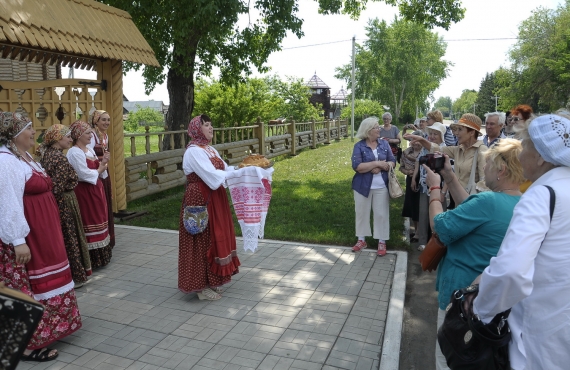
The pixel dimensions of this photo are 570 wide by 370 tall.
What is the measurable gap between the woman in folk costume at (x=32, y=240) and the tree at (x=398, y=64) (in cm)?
5514

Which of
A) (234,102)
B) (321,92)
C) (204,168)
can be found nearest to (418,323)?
(204,168)

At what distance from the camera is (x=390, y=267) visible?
639cm

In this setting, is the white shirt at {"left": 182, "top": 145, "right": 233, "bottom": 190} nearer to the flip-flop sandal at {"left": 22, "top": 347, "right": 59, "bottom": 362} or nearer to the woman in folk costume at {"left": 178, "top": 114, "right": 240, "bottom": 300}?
the woman in folk costume at {"left": 178, "top": 114, "right": 240, "bottom": 300}

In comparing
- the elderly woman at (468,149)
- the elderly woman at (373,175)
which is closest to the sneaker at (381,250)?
the elderly woman at (373,175)

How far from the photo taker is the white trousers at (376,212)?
22.1ft

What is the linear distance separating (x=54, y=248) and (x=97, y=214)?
197 centimetres

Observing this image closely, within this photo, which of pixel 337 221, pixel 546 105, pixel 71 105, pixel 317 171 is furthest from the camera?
pixel 546 105

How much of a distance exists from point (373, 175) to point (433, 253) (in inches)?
148

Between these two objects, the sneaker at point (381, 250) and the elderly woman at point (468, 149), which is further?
the sneaker at point (381, 250)

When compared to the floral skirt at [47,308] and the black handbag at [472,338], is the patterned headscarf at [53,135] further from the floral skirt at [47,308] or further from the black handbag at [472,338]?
the black handbag at [472,338]

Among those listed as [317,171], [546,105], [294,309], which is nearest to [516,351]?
[294,309]

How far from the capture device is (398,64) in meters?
58.9

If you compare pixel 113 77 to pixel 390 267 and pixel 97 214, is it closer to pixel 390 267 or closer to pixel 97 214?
pixel 97 214

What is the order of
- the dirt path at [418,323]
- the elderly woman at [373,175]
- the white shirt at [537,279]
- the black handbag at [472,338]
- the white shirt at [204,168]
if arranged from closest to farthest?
the white shirt at [537,279] → the black handbag at [472,338] → the dirt path at [418,323] → the white shirt at [204,168] → the elderly woman at [373,175]
